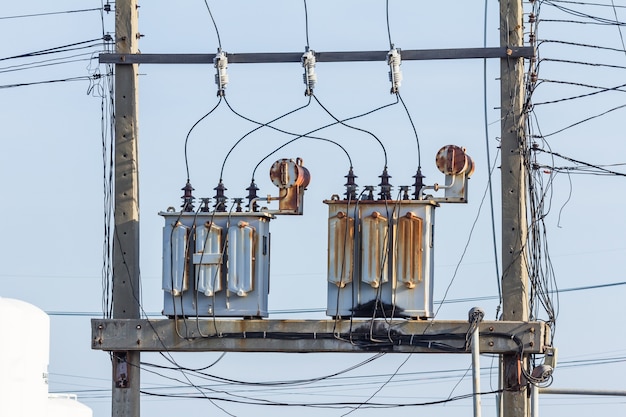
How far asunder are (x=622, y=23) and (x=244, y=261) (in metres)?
5.84

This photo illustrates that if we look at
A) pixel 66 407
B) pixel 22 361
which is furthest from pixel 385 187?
pixel 66 407

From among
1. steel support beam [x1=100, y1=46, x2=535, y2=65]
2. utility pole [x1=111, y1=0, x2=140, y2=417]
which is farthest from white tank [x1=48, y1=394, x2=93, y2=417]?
steel support beam [x1=100, y1=46, x2=535, y2=65]

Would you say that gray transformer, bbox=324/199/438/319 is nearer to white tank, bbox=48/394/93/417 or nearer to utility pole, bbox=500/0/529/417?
utility pole, bbox=500/0/529/417

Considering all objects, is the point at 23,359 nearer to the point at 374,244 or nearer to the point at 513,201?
the point at 374,244

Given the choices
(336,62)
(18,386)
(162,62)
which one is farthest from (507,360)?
(18,386)

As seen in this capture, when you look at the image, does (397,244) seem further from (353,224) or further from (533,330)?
(533,330)

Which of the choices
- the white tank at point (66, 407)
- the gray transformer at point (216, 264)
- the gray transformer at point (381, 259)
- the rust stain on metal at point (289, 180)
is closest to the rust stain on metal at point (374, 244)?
the gray transformer at point (381, 259)

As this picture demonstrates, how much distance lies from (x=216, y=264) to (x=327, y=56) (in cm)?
244

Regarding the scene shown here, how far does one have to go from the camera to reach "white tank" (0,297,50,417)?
20844 millimetres

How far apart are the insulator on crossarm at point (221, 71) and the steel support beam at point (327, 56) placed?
0.08 meters

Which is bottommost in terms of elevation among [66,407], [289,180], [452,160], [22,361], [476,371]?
[66,407]

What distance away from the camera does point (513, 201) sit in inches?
562

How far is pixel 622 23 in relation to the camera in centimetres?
1709

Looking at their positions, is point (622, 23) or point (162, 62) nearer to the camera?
point (162, 62)
